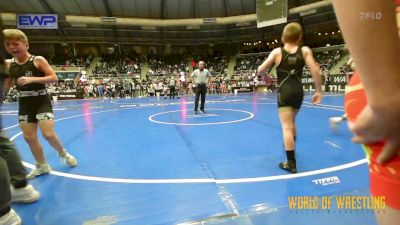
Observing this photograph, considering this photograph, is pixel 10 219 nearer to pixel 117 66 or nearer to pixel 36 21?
pixel 36 21

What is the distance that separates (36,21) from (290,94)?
1040 inches

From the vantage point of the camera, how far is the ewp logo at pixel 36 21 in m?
23.5

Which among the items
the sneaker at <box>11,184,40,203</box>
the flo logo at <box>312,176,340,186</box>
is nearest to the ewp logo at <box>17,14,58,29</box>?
the sneaker at <box>11,184,40,203</box>

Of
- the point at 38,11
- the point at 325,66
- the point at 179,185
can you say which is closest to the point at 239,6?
the point at 325,66

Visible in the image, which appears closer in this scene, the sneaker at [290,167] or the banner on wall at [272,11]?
the sneaker at [290,167]

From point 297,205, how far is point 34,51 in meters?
35.7

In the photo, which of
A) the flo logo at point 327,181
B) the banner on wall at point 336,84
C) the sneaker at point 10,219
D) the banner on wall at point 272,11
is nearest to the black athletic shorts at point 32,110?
the sneaker at point 10,219

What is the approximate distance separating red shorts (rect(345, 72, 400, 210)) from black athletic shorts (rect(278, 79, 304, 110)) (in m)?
2.68

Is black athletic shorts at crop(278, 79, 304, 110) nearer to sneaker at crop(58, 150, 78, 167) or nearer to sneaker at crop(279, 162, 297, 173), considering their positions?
sneaker at crop(279, 162, 297, 173)

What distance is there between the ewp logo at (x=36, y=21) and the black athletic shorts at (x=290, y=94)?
2590 centimetres

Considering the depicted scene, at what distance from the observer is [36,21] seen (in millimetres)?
23828

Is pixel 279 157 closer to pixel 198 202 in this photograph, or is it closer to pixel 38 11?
pixel 198 202

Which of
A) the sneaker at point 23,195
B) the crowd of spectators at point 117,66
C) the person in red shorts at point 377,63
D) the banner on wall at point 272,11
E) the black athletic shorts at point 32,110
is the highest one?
the banner on wall at point 272,11

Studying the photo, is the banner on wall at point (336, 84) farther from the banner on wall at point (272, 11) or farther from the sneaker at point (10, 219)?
the sneaker at point (10, 219)
